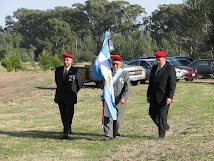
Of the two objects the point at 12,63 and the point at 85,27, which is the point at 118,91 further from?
the point at 85,27

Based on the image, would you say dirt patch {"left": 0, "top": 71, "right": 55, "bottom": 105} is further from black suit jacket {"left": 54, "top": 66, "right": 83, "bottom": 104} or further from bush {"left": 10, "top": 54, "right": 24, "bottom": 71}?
bush {"left": 10, "top": 54, "right": 24, "bottom": 71}

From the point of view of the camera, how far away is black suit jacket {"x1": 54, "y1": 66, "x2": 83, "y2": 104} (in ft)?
27.6

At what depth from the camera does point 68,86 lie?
27.7 ft

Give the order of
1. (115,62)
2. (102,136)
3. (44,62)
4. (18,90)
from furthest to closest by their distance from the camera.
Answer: (44,62)
(18,90)
(102,136)
(115,62)

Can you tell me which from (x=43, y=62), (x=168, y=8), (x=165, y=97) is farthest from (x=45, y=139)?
(x=168, y=8)

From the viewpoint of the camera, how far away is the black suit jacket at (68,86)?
8.40 meters

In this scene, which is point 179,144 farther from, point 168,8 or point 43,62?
point 168,8

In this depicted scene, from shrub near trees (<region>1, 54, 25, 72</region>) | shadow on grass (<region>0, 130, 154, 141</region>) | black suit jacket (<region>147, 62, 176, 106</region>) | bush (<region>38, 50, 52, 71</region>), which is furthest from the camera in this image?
shrub near trees (<region>1, 54, 25, 72</region>)

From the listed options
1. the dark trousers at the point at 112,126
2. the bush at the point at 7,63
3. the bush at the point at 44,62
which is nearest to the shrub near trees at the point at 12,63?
the bush at the point at 7,63

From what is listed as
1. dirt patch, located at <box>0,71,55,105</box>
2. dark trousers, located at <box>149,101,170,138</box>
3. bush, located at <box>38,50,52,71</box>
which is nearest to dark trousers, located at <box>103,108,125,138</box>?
dark trousers, located at <box>149,101,170,138</box>

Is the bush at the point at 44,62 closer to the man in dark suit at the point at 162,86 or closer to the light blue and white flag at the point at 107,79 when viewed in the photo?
the light blue and white flag at the point at 107,79

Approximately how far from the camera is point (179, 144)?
746 cm

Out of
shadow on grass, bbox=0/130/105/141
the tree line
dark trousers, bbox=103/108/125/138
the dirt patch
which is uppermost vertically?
the tree line

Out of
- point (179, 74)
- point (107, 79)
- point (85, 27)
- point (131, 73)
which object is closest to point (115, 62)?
point (107, 79)
